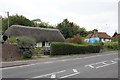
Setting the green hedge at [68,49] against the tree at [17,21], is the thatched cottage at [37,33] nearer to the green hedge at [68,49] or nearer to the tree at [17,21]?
the green hedge at [68,49]

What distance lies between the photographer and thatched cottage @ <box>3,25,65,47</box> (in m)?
57.1

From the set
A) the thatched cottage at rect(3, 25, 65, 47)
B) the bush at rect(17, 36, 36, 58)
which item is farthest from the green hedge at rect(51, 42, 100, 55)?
the thatched cottage at rect(3, 25, 65, 47)

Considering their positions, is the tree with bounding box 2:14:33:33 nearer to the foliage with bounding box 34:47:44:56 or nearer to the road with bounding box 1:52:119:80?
the foliage with bounding box 34:47:44:56

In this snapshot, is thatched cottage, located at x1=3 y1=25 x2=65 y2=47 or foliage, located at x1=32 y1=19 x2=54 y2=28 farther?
foliage, located at x1=32 y1=19 x2=54 y2=28

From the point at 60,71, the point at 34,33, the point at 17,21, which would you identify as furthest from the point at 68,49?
the point at 17,21

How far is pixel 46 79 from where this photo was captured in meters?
14.6

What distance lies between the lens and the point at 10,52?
3403 centimetres

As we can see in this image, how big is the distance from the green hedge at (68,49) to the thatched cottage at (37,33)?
454 inches

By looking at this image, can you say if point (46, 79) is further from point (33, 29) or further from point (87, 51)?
point (33, 29)

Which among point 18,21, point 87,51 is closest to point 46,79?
point 87,51

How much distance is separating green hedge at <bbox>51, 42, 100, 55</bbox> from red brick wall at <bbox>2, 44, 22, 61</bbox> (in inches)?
310

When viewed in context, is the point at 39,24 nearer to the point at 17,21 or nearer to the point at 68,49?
the point at 17,21

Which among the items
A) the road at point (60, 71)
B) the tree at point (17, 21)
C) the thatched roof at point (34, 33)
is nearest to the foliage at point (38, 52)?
the thatched roof at point (34, 33)

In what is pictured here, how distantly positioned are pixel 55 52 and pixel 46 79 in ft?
91.2
